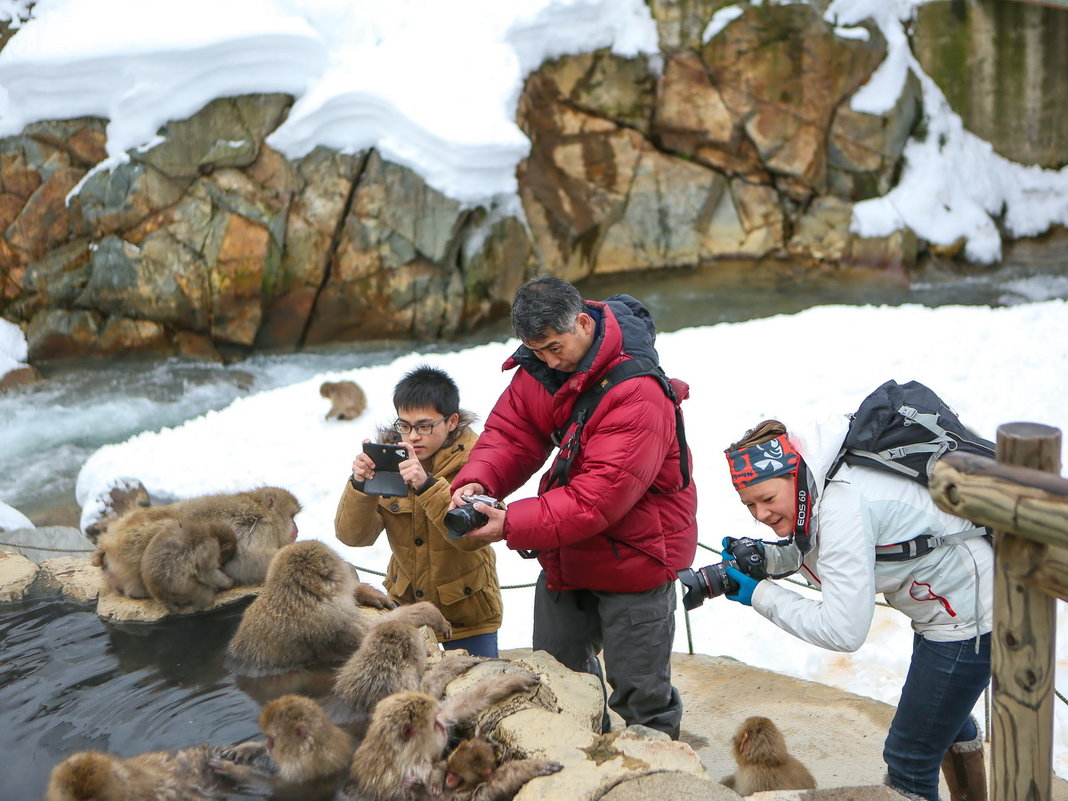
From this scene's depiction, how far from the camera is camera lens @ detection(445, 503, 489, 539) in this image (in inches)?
123

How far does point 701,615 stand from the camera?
19.8 ft

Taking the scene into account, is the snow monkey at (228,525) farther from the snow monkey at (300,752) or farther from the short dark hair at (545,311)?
the short dark hair at (545,311)

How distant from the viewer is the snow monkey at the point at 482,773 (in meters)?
2.92

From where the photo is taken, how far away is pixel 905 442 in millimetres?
2914

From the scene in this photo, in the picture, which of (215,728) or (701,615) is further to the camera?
(701,615)

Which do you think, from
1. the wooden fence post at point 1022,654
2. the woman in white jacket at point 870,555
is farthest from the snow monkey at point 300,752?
the wooden fence post at point 1022,654

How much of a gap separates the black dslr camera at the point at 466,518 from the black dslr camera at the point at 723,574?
646mm

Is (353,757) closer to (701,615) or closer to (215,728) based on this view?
(215,728)

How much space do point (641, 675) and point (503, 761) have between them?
0.60m

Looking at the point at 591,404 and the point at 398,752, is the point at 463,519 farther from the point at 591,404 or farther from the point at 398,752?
the point at 398,752

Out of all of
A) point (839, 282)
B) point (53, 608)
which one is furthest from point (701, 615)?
point (839, 282)

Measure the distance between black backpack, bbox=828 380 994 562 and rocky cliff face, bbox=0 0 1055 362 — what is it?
34.2 feet

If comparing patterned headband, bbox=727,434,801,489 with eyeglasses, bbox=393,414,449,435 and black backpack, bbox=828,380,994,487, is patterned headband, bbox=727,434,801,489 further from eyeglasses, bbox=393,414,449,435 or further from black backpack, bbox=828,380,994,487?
eyeglasses, bbox=393,414,449,435

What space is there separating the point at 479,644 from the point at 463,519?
1.08 m
